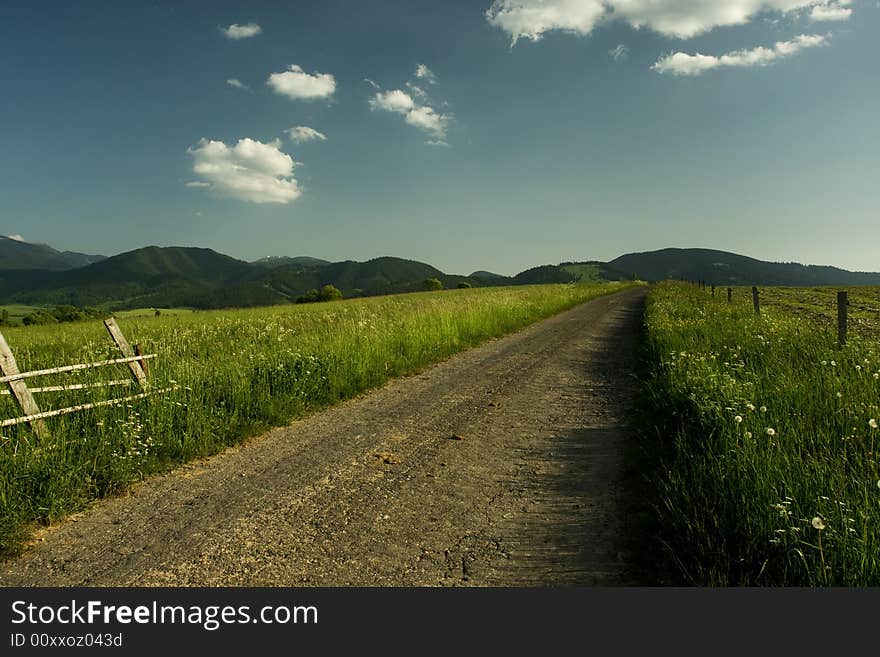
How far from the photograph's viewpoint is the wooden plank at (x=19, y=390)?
18.9 ft

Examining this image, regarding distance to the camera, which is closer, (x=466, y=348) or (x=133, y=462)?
(x=133, y=462)

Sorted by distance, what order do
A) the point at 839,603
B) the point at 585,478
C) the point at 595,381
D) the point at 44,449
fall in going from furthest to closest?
the point at 595,381, the point at 585,478, the point at 44,449, the point at 839,603

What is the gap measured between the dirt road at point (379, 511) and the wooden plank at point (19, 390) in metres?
1.49

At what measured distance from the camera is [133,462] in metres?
5.90

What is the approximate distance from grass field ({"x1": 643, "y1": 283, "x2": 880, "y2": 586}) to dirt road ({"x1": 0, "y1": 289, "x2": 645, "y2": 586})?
0.62 meters

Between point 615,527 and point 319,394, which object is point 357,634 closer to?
point 615,527

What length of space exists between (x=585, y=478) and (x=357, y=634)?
363 centimetres

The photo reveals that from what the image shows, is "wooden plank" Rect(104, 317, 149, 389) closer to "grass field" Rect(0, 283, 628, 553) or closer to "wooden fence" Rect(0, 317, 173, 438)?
"wooden fence" Rect(0, 317, 173, 438)

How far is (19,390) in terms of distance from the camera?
18.9 ft

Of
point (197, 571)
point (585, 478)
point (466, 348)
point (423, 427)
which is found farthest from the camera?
point (466, 348)

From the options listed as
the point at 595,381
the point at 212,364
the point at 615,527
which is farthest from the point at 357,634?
the point at 595,381

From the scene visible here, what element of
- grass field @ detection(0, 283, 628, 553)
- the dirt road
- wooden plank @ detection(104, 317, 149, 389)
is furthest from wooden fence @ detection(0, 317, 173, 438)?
the dirt road

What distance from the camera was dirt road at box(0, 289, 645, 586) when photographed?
3900 millimetres

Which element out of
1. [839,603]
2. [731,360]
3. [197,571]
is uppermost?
[731,360]
